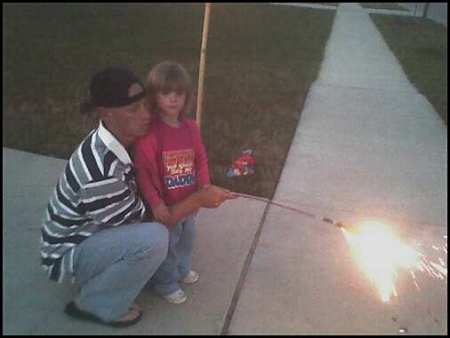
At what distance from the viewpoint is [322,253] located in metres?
3.05

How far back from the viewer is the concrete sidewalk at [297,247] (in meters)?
2.48

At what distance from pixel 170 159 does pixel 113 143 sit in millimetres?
315

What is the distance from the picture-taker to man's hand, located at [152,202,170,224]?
2.34 meters

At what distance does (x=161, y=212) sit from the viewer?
7.69ft

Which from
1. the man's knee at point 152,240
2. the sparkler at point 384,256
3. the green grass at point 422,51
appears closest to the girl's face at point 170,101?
the man's knee at point 152,240

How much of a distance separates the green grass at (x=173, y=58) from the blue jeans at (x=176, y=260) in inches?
49.0

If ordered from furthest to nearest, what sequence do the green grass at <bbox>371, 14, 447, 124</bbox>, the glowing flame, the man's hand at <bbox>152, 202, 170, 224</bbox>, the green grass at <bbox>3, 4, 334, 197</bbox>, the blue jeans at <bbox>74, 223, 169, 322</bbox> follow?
the green grass at <bbox>371, 14, 447, 124</bbox> → the green grass at <bbox>3, 4, 334, 197</bbox> → the glowing flame → the man's hand at <bbox>152, 202, 170, 224</bbox> → the blue jeans at <bbox>74, 223, 169, 322</bbox>

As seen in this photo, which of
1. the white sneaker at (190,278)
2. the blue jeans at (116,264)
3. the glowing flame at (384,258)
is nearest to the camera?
the blue jeans at (116,264)

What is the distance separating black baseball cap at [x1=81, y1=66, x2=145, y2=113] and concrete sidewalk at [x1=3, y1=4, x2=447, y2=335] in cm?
102

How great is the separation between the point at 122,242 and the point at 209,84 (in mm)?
4841

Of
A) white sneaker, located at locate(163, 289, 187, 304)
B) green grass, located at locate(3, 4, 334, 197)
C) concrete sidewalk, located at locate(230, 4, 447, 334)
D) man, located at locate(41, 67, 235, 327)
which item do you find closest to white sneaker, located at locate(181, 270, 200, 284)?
white sneaker, located at locate(163, 289, 187, 304)

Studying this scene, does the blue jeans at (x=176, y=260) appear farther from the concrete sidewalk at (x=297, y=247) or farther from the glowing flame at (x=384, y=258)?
the glowing flame at (x=384, y=258)

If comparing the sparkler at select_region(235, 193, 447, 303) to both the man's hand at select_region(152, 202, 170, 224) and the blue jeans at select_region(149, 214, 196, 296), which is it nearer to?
the blue jeans at select_region(149, 214, 196, 296)

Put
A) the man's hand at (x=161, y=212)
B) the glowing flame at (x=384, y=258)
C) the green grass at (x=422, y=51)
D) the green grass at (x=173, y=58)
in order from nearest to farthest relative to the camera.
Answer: the man's hand at (x=161, y=212)
the glowing flame at (x=384, y=258)
the green grass at (x=173, y=58)
the green grass at (x=422, y=51)
